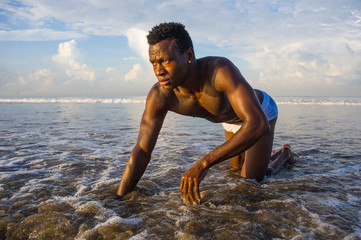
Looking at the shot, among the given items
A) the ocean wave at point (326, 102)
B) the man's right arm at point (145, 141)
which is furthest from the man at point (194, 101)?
the ocean wave at point (326, 102)

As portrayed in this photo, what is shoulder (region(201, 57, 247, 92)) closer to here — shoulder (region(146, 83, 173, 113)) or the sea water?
shoulder (region(146, 83, 173, 113))

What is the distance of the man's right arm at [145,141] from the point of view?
2932 millimetres

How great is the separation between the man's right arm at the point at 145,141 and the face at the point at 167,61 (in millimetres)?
490

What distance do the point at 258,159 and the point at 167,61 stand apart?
182 centimetres

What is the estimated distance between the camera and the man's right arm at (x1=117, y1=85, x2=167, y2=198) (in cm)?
293

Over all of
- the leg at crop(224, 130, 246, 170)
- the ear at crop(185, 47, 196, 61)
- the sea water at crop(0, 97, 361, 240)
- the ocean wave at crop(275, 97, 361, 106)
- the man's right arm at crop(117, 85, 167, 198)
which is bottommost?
the sea water at crop(0, 97, 361, 240)

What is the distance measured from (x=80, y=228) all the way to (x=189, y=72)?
5.20ft

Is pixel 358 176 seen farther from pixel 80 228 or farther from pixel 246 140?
pixel 80 228

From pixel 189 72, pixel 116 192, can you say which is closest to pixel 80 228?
pixel 116 192

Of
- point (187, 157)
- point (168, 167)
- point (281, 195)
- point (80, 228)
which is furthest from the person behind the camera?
point (187, 157)

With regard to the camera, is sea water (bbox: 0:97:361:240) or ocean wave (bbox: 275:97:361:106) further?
ocean wave (bbox: 275:97:361:106)

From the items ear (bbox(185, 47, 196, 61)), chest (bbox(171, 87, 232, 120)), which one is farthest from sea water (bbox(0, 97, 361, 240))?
ear (bbox(185, 47, 196, 61))

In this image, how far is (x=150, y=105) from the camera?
2.99 m

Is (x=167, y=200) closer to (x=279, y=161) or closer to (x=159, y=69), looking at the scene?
(x=159, y=69)
